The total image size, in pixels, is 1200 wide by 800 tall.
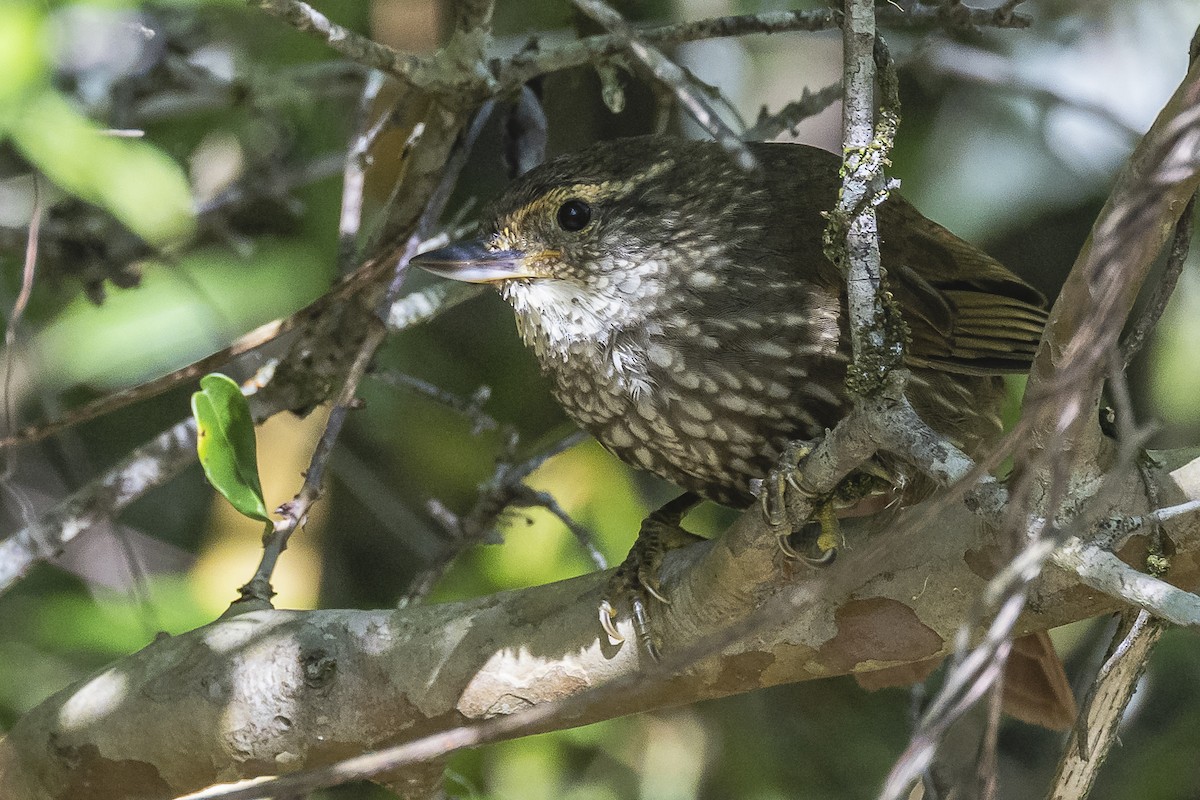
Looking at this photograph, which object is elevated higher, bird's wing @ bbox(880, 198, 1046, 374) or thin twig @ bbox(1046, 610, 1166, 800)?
bird's wing @ bbox(880, 198, 1046, 374)

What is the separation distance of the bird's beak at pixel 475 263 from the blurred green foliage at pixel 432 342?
0.66m

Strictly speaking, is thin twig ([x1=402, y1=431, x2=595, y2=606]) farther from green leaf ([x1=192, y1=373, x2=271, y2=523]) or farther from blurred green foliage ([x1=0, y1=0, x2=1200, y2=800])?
green leaf ([x1=192, y1=373, x2=271, y2=523])

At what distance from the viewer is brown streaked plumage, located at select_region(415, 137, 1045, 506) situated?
2.19 meters

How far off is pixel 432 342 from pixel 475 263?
67.5 inches

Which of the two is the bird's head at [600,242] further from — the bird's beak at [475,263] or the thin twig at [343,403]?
the thin twig at [343,403]

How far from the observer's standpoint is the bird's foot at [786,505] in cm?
181

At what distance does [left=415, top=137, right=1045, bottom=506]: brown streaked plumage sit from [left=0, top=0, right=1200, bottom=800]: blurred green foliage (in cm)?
67

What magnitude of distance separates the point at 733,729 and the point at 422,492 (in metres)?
1.16

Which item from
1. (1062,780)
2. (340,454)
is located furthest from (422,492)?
(1062,780)

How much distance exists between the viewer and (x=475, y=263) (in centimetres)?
232

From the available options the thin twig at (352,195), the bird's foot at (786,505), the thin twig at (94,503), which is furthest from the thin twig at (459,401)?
the bird's foot at (786,505)

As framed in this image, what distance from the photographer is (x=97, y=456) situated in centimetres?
411

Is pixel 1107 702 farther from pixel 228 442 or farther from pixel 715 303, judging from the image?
pixel 228 442

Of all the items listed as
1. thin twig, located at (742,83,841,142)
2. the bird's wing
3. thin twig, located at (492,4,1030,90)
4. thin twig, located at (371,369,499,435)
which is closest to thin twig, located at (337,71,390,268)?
thin twig, located at (371,369,499,435)
